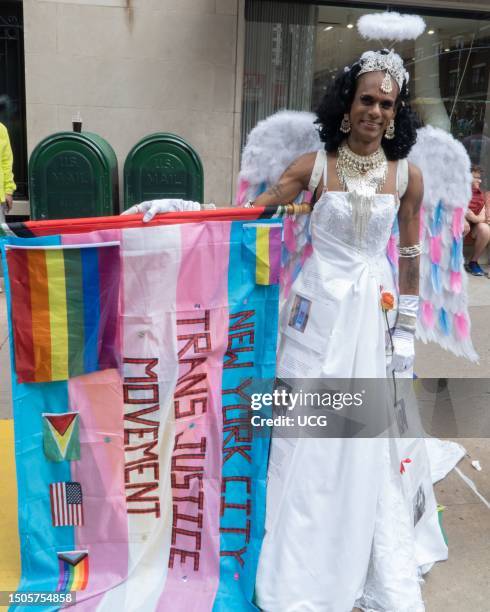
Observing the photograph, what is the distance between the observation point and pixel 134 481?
7.80 ft

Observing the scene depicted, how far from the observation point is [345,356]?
2.40 metres

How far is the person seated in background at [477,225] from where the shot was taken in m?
7.93

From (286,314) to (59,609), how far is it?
4.35ft

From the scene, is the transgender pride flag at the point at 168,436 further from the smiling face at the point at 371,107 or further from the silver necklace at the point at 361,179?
the smiling face at the point at 371,107

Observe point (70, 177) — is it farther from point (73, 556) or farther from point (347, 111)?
point (73, 556)

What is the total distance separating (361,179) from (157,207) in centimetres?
75

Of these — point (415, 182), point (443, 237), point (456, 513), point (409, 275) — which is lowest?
point (456, 513)

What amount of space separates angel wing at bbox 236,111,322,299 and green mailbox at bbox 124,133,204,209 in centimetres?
322

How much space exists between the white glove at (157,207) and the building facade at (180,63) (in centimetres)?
470

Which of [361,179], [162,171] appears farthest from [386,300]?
[162,171]

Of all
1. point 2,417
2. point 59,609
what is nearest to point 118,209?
point 2,417

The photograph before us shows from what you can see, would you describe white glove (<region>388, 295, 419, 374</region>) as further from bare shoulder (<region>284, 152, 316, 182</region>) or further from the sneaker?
the sneaker

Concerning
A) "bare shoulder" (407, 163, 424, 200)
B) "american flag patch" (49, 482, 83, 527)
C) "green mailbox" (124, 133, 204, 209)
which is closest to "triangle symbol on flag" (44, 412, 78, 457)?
"american flag patch" (49, 482, 83, 527)

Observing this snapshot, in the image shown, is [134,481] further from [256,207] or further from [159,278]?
[256,207]
